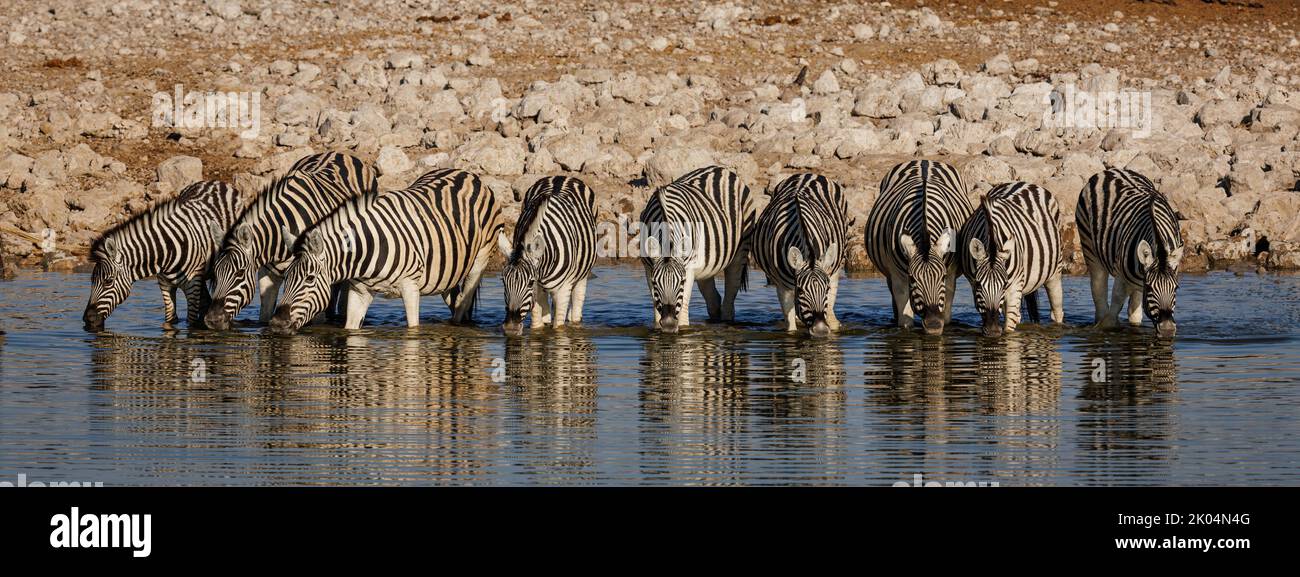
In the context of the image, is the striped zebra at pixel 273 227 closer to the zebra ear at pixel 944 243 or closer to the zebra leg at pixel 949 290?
the zebra ear at pixel 944 243

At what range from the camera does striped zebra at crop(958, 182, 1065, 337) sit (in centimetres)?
1505

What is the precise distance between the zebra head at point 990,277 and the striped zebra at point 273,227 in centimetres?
541

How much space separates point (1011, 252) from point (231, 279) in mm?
6855

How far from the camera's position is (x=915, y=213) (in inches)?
616

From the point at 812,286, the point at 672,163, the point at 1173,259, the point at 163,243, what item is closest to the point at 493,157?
the point at 672,163

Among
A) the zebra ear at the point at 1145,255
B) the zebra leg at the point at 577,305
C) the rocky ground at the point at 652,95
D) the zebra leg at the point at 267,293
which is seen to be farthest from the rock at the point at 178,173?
the zebra ear at the point at 1145,255

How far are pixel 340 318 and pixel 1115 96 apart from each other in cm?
1522

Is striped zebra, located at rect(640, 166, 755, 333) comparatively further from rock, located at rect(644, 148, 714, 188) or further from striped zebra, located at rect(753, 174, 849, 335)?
rock, located at rect(644, 148, 714, 188)

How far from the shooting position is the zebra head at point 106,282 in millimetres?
15680

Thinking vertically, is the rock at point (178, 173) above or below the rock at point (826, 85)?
below

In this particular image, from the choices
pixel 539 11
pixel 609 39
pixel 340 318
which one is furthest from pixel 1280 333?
pixel 539 11

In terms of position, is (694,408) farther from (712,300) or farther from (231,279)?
(231,279)

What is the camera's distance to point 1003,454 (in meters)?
9.73
